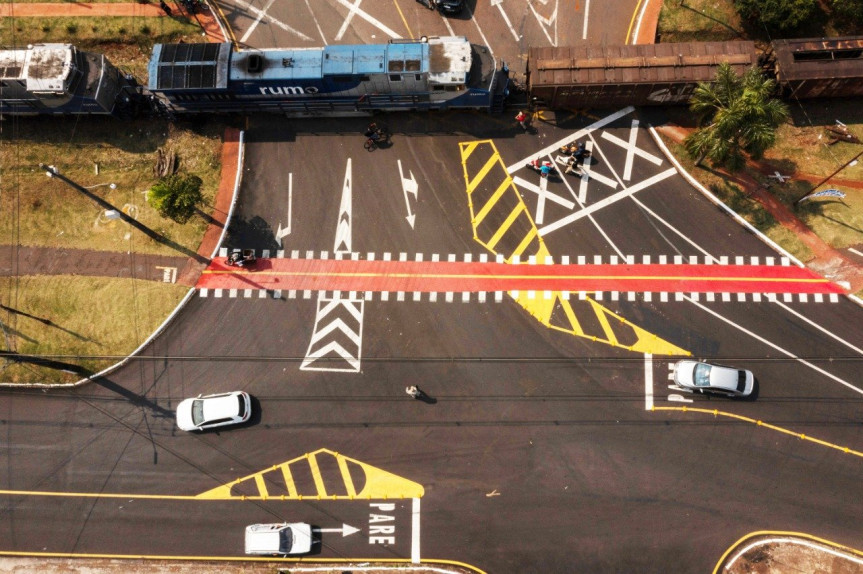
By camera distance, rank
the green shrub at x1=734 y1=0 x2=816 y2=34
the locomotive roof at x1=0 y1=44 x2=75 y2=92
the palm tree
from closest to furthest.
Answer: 1. the palm tree
2. the locomotive roof at x1=0 y1=44 x2=75 y2=92
3. the green shrub at x1=734 y1=0 x2=816 y2=34

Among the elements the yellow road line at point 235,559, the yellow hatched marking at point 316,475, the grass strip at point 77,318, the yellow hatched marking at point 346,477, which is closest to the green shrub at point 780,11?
the yellow hatched marking at point 346,477

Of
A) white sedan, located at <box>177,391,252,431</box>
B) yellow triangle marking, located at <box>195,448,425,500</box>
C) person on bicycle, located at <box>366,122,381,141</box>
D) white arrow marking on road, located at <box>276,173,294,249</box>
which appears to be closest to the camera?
yellow triangle marking, located at <box>195,448,425,500</box>

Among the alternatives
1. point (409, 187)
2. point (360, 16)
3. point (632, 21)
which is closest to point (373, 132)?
point (409, 187)

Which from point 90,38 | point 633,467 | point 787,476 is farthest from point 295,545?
point 90,38

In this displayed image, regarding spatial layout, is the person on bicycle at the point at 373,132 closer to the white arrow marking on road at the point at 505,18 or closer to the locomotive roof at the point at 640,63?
the locomotive roof at the point at 640,63

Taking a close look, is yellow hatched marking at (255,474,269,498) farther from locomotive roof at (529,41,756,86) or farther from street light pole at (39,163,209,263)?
locomotive roof at (529,41,756,86)

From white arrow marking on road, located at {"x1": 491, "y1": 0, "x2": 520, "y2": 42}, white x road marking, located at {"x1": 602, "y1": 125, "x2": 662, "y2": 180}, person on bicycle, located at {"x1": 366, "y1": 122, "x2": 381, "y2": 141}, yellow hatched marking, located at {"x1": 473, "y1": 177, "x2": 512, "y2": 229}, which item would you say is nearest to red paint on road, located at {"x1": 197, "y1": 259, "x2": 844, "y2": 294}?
yellow hatched marking, located at {"x1": 473, "y1": 177, "x2": 512, "y2": 229}
